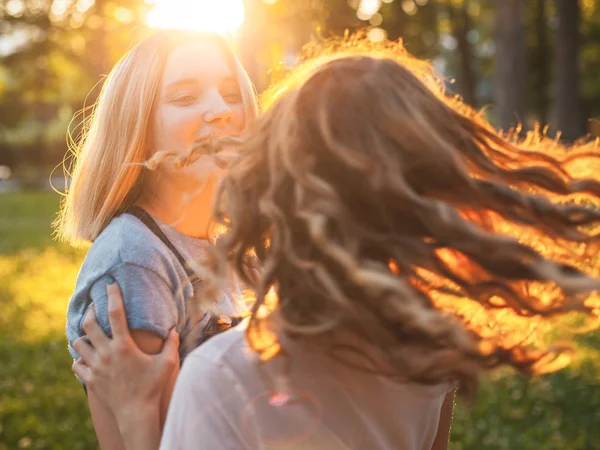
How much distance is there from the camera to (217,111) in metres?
2.25

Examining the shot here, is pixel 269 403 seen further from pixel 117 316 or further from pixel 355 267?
pixel 117 316

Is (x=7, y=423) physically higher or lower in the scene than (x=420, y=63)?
lower

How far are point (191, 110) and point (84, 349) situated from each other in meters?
0.75

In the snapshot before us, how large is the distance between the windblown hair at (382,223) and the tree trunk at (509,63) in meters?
11.6

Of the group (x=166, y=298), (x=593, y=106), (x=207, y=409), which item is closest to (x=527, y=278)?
(x=207, y=409)

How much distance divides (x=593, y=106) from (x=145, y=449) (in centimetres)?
4098

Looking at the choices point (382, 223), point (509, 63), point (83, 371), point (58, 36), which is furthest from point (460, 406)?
point (58, 36)

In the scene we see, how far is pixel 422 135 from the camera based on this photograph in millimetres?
1432

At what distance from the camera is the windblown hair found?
1372mm

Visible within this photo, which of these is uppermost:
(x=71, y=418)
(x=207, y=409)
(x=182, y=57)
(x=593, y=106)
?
(x=182, y=57)

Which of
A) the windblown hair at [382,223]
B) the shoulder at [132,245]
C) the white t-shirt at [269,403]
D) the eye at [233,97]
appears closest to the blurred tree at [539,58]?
the eye at [233,97]

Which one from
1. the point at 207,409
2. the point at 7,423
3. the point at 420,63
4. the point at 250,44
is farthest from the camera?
the point at 7,423

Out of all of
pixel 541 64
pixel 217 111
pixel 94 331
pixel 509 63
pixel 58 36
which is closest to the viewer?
pixel 94 331

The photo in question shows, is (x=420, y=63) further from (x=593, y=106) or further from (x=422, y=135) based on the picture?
(x=593, y=106)
